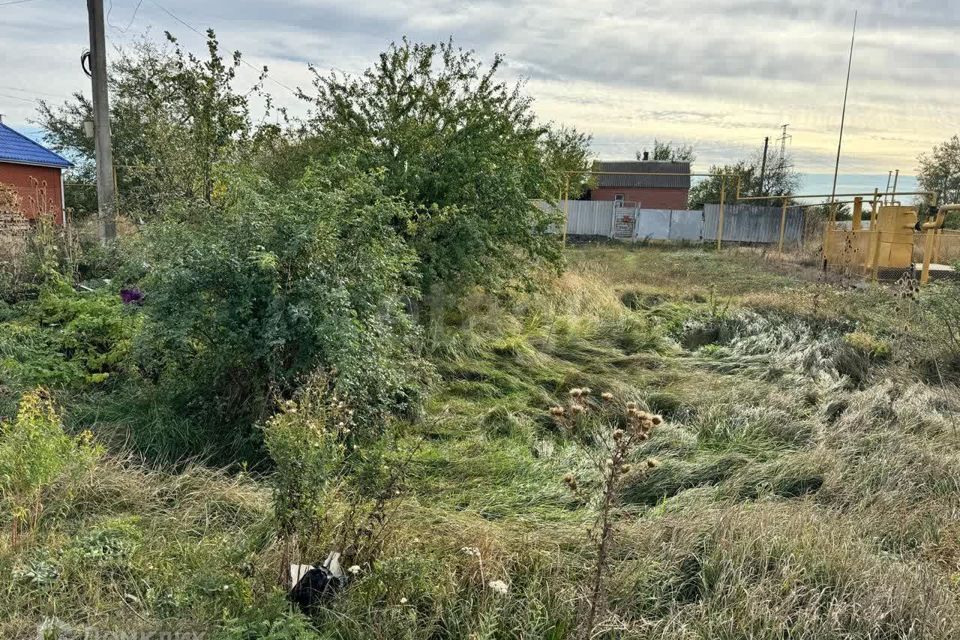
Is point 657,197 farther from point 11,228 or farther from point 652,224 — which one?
point 11,228

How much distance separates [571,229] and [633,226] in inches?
95.9

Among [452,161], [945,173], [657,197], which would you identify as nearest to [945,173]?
[945,173]

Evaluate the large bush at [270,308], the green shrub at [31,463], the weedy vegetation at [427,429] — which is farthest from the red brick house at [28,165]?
the green shrub at [31,463]

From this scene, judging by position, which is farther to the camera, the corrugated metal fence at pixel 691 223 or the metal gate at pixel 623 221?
the metal gate at pixel 623 221

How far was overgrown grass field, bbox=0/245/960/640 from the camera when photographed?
239cm

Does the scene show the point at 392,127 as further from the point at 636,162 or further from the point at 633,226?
the point at 636,162

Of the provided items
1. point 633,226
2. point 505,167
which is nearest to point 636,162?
point 633,226

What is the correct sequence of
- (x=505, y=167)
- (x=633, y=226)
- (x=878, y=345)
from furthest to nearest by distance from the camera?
(x=633, y=226) → (x=505, y=167) → (x=878, y=345)

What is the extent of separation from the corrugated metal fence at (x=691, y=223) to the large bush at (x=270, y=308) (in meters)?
18.4

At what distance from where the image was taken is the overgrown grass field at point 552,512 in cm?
239

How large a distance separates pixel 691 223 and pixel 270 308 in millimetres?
22565

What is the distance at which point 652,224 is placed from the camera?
971 inches

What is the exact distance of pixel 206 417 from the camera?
14.3 ft

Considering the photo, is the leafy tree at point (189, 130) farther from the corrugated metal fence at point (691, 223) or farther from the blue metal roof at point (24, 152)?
the corrugated metal fence at point (691, 223)
